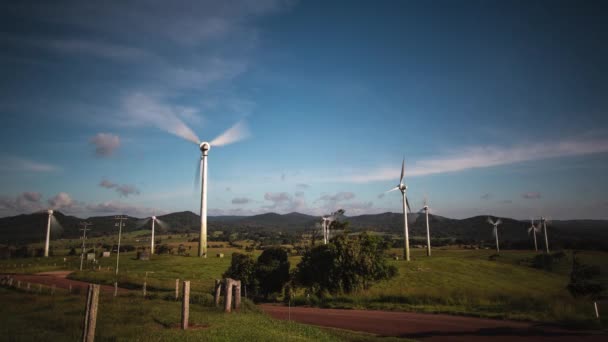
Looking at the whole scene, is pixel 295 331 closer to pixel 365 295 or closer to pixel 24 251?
pixel 365 295

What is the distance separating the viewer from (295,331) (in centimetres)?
1948

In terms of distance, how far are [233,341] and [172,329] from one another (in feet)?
13.1

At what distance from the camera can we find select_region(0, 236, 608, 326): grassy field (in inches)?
1164

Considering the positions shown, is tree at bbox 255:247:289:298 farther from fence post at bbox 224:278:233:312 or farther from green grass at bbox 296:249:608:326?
fence post at bbox 224:278:233:312

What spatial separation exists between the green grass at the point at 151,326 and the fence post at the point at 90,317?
4.11 meters

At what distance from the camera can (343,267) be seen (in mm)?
47281

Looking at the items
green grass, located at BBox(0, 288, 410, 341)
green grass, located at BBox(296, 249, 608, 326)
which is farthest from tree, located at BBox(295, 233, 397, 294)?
green grass, located at BBox(0, 288, 410, 341)

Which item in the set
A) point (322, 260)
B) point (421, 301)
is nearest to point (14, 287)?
point (322, 260)

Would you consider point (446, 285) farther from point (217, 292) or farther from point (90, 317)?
point (90, 317)

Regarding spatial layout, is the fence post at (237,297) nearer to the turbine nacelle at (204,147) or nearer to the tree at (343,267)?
the tree at (343,267)

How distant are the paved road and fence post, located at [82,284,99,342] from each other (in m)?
16.1

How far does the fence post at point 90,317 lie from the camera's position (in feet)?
37.7

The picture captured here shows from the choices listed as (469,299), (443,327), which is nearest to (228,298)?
(443,327)

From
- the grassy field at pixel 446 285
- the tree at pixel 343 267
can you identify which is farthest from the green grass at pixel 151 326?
the tree at pixel 343 267
